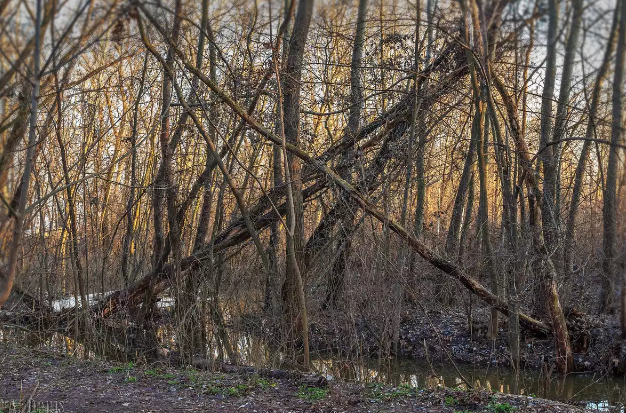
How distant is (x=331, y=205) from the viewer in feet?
30.8

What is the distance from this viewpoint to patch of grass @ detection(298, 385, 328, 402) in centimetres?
599

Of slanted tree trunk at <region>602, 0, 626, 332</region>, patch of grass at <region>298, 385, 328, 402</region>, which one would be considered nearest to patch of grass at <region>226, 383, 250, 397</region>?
patch of grass at <region>298, 385, 328, 402</region>

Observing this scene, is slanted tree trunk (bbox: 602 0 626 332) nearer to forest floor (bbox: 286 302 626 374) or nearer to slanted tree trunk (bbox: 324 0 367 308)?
forest floor (bbox: 286 302 626 374)

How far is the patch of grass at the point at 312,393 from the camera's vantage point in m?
5.99

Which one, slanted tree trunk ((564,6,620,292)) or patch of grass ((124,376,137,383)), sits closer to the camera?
slanted tree trunk ((564,6,620,292))

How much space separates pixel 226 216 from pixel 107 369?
4.10 metres

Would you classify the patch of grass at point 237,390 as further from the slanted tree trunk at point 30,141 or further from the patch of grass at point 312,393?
the slanted tree trunk at point 30,141

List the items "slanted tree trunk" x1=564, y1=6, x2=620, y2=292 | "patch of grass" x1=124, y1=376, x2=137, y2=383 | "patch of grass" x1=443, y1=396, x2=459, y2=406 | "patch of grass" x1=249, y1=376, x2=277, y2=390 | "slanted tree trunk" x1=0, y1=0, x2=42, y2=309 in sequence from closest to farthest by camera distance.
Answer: "slanted tree trunk" x1=0, y1=0, x2=42, y2=309, "slanted tree trunk" x1=564, y1=6, x2=620, y2=292, "patch of grass" x1=443, y1=396, x2=459, y2=406, "patch of grass" x1=249, y1=376, x2=277, y2=390, "patch of grass" x1=124, y1=376, x2=137, y2=383

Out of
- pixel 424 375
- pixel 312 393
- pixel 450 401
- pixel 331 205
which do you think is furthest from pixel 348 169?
pixel 450 401

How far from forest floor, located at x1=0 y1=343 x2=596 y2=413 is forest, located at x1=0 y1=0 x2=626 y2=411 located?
1.07m

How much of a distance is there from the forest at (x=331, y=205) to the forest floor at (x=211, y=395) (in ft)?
3.52

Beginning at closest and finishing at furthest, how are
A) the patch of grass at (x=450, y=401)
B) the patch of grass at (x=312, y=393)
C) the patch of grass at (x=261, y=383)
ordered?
the patch of grass at (x=450, y=401)
the patch of grass at (x=312, y=393)
the patch of grass at (x=261, y=383)

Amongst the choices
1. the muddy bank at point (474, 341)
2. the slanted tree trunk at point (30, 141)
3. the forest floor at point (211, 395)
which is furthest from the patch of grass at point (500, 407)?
the slanted tree trunk at point (30, 141)

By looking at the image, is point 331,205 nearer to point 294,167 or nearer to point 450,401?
point 294,167
